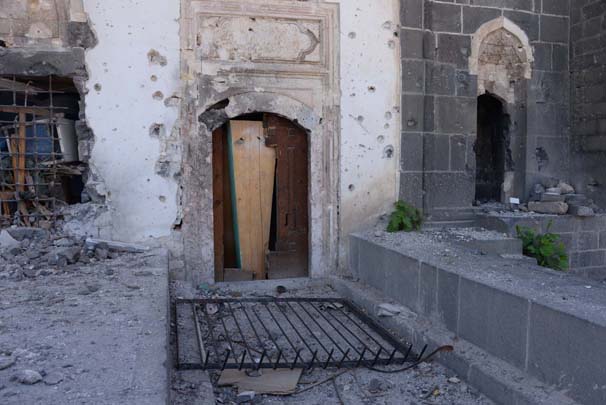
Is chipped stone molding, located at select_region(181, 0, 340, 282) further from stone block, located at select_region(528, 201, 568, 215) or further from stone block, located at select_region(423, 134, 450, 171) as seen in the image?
stone block, located at select_region(528, 201, 568, 215)

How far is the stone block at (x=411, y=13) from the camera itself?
6.93 meters

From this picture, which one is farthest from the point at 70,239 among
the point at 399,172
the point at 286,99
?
the point at 399,172

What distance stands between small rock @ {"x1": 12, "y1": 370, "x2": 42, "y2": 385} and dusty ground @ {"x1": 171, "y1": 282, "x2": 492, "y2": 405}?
3.09 ft

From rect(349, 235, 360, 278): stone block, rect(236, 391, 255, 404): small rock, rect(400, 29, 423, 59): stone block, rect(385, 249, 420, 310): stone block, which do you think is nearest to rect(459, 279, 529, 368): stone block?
rect(385, 249, 420, 310): stone block

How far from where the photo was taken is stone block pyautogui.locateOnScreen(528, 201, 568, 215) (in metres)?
7.22

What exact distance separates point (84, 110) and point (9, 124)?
93 cm

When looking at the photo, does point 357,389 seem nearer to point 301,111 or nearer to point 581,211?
point 301,111

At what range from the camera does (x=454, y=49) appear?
283 inches

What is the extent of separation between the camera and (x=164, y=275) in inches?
195

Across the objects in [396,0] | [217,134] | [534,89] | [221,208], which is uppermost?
[396,0]

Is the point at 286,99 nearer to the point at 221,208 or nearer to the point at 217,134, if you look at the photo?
the point at 217,134

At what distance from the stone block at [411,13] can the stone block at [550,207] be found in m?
2.75

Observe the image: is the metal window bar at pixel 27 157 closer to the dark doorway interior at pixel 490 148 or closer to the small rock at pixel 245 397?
the small rock at pixel 245 397

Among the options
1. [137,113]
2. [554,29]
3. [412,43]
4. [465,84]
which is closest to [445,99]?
[465,84]
